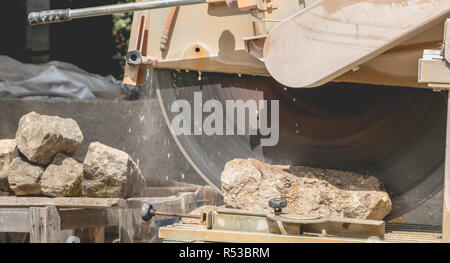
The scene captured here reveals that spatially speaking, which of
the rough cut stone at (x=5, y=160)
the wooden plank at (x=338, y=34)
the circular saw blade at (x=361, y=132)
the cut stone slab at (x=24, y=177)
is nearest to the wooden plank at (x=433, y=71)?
the wooden plank at (x=338, y=34)

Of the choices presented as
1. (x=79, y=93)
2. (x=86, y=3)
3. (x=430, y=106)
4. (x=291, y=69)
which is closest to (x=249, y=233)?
(x=291, y=69)

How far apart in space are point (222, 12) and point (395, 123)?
816 millimetres

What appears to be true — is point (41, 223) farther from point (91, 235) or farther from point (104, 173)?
point (91, 235)

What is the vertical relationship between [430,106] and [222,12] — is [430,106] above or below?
below

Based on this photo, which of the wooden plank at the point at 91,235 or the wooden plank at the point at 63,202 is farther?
the wooden plank at the point at 91,235

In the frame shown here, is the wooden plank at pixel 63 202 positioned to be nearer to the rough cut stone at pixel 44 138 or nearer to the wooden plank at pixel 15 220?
the wooden plank at pixel 15 220

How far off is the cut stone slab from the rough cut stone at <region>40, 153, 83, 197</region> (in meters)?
0.03

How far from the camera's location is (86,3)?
233 inches

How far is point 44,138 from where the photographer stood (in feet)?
11.5

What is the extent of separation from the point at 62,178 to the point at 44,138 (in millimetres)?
216

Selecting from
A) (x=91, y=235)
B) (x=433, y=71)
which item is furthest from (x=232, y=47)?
(x=91, y=235)

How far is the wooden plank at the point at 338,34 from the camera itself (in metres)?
2.44

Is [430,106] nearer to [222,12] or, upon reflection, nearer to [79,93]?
[222,12]

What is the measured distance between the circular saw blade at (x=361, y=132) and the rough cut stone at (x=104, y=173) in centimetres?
77
